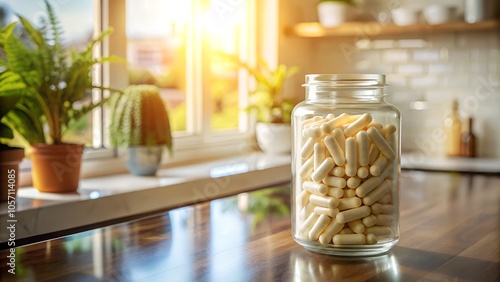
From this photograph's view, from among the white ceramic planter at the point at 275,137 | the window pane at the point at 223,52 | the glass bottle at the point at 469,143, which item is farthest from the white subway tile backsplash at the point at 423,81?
the window pane at the point at 223,52

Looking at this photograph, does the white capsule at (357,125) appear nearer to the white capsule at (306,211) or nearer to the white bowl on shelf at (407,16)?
the white capsule at (306,211)

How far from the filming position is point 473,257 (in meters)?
1.49

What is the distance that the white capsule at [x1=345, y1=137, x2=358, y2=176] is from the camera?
1.37m

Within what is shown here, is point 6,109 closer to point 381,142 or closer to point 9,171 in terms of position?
point 9,171

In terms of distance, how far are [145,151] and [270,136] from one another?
3.29 ft

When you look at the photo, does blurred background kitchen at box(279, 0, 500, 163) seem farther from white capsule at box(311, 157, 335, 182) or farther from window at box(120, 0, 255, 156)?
white capsule at box(311, 157, 335, 182)

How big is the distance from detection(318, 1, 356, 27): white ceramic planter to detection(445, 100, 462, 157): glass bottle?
763 mm

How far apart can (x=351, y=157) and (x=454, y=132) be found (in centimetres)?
243

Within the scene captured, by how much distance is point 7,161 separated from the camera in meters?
1.81

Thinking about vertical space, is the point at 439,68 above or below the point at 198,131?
above

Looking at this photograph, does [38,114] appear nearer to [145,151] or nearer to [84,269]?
[145,151]

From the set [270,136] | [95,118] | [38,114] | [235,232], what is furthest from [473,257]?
[270,136]

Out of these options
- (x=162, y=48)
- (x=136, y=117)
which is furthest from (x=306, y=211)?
(x=162, y=48)

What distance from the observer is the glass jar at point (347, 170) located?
1.38 metres
